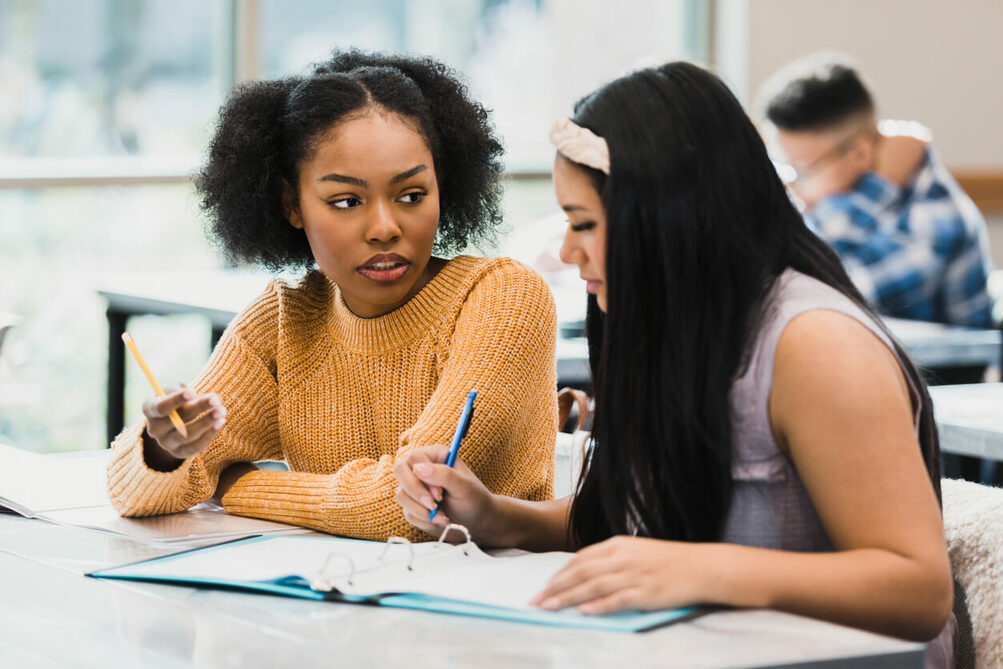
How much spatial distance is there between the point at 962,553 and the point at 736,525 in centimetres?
29

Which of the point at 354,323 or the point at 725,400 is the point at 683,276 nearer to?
the point at 725,400

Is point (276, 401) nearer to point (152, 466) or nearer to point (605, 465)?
point (152, 466)

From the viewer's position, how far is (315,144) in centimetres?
157

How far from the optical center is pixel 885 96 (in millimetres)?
5762

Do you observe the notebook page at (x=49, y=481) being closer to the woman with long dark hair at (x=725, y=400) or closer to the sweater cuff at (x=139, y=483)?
the sweater cuff at (x=139, y=483)

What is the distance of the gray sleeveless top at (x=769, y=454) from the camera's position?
1.19 m

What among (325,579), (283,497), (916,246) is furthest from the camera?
(916,246)

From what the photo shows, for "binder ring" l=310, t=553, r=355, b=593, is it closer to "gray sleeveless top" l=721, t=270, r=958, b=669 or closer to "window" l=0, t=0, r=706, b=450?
"gray sleeveless top" l=721, t=270, r=958, b=669

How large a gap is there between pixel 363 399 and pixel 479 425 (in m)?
0.19

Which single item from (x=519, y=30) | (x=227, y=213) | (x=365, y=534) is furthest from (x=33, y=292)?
(x=365, y=534)

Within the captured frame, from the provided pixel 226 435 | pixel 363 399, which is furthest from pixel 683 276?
pixel 226 435

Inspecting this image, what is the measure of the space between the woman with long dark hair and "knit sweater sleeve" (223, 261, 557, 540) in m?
0.10

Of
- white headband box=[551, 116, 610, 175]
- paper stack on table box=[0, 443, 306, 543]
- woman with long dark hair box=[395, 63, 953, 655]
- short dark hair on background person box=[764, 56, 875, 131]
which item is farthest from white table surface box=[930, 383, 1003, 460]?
short dark hair on background person box=[764, 56, 875, 131]

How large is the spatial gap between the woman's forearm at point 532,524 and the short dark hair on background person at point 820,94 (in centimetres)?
322
